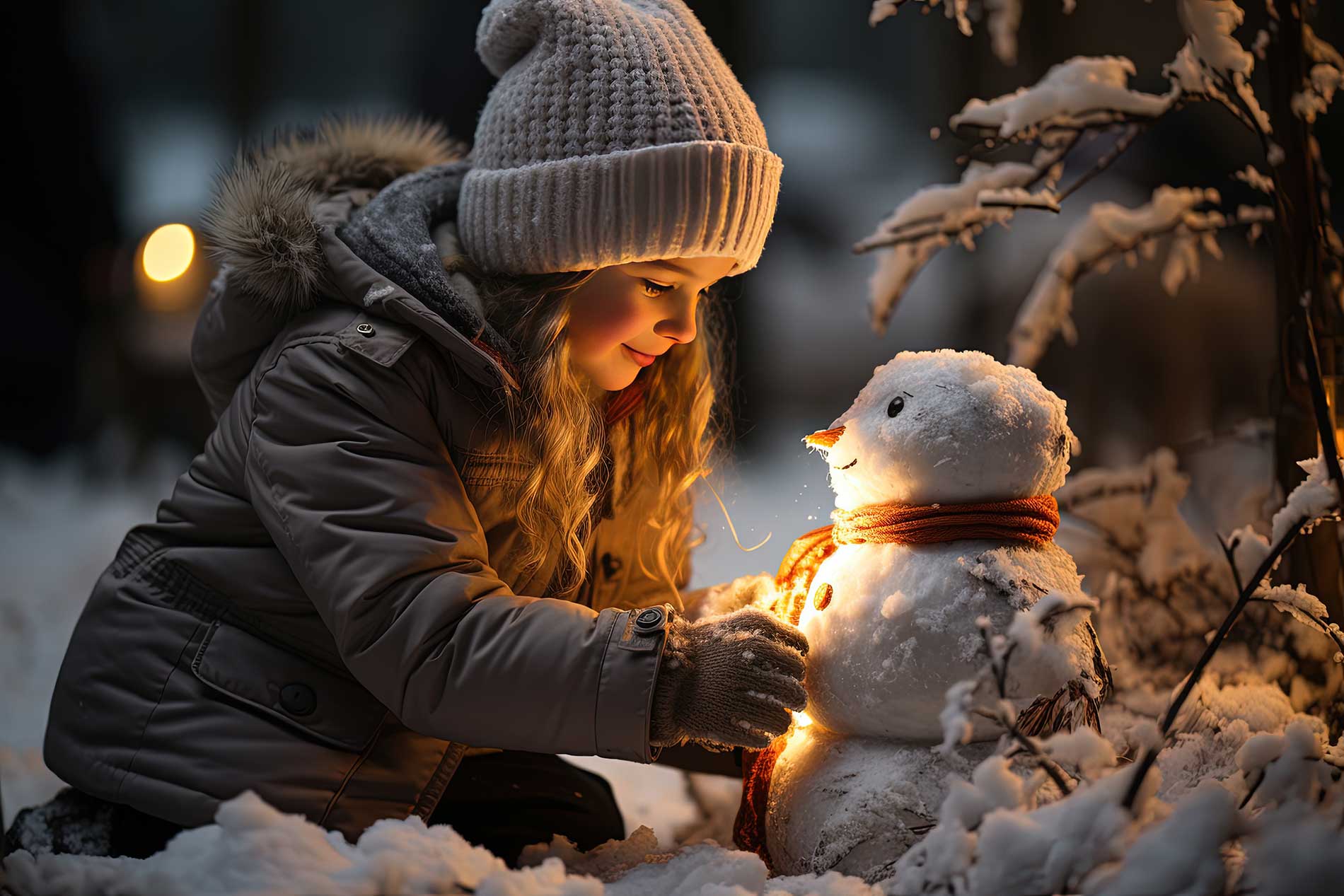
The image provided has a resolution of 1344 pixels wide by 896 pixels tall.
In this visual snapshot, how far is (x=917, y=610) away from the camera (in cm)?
80

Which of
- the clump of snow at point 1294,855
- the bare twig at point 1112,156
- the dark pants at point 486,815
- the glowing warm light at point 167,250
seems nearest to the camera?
the clump of snow at point 1294,855

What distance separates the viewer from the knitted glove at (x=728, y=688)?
2.65 feet

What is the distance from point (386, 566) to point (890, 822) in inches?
17.8

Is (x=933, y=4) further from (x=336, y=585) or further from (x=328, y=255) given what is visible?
(x=336, y=585)

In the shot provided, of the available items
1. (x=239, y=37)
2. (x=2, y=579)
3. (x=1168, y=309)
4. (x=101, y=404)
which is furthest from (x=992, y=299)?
(x=2, y=579)

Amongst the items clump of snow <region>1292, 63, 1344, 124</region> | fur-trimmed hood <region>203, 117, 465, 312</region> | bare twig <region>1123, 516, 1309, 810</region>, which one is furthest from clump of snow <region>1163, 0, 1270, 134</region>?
fur-trimmed hood <region>203, 117, 465, 312</region>

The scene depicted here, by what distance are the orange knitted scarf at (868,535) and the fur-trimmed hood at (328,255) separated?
33cm

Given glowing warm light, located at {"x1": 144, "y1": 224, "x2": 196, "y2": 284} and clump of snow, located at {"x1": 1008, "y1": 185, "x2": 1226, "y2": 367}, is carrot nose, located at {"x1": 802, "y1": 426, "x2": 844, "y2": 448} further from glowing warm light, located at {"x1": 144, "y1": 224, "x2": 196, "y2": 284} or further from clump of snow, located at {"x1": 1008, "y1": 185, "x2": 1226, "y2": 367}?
glowing warm light, located at {"x1": 144, "y1": 224, "x2": 196, "y2": 284}

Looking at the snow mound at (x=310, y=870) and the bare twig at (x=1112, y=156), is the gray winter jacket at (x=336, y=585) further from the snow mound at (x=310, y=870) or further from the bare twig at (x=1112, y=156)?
the bare twig at (x=1112, y=156)

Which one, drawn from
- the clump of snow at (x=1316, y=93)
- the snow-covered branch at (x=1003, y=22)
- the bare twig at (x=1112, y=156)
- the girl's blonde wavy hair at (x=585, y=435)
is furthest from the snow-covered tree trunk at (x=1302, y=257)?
the girl's blonde wavy hair at (x=585, y=435)

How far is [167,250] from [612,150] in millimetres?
805

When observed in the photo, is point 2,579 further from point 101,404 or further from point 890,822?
point 890,822

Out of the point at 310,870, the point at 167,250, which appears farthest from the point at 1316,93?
the point at 167,250

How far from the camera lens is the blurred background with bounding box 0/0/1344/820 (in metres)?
1.31
